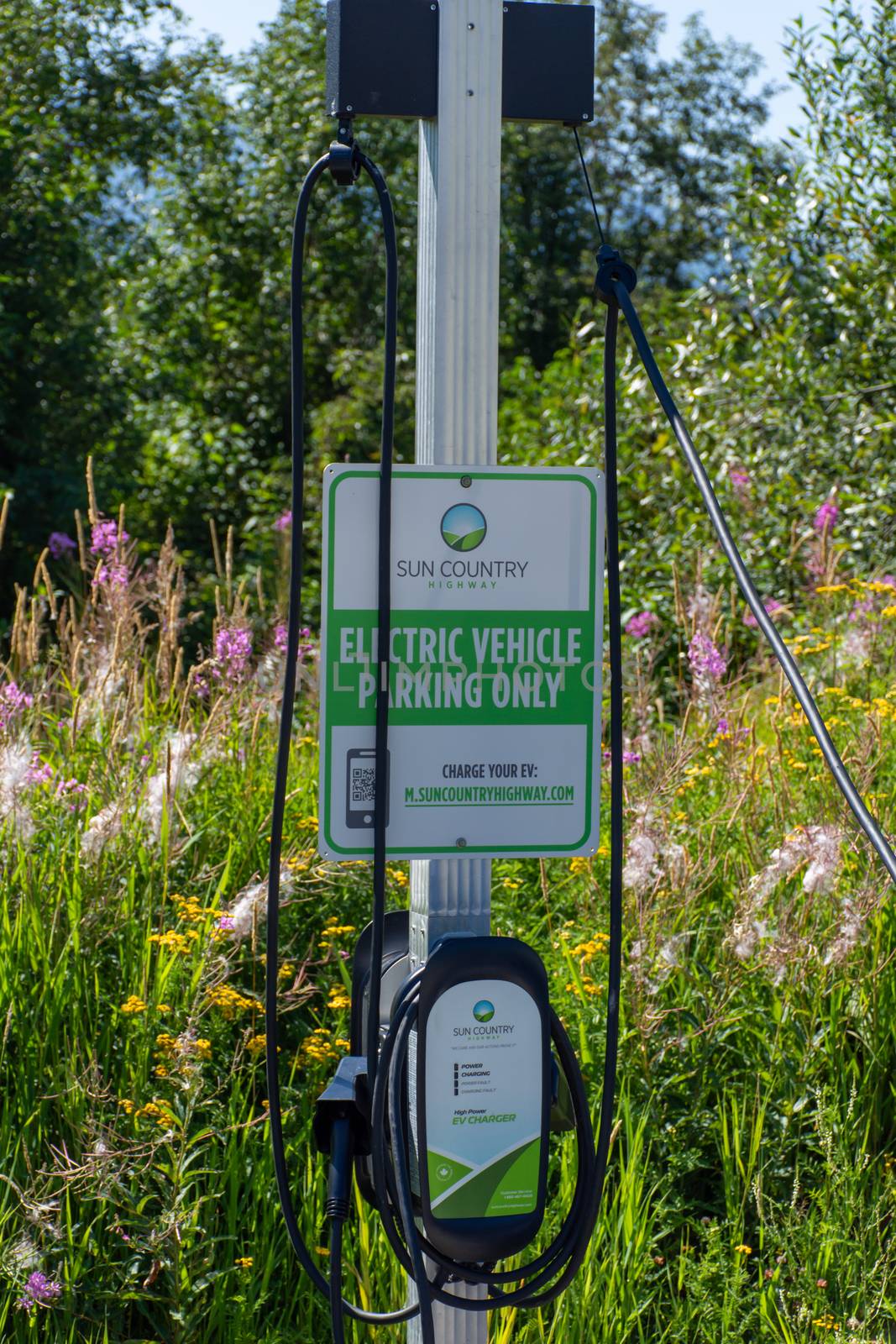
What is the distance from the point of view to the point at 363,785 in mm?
1320

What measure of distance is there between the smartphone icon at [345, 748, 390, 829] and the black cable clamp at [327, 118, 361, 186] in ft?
1.85

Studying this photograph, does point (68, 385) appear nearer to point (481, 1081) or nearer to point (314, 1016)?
point (314, 1016)

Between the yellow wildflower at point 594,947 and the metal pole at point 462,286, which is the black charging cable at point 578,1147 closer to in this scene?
the metal pole at point 462,286

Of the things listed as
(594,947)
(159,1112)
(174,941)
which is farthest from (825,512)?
(159,1112)

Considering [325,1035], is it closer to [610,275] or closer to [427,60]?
[610,275]

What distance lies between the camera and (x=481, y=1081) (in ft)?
4.19

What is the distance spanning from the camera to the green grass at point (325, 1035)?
2.00 meters

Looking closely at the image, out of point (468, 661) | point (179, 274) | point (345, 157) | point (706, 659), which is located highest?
point (179, 274)

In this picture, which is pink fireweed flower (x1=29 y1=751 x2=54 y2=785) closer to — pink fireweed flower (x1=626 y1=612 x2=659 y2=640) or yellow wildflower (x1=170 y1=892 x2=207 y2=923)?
yellow wildflower (x1=170 y1=892 x2=207 y2=923)

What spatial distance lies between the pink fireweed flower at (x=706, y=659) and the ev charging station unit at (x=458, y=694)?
1791 millimetres

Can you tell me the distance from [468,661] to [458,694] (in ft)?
0.11

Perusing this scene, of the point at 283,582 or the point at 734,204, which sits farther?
the point at 734,204

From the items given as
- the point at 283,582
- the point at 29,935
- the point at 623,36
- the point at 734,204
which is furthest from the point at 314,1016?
the point at 623,36

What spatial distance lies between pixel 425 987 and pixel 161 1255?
3.19 ft
